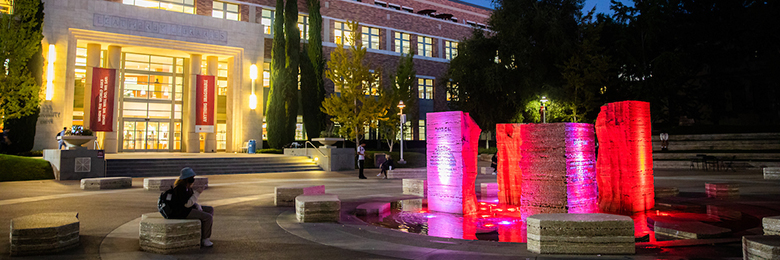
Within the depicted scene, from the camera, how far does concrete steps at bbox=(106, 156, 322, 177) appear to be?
22031mm

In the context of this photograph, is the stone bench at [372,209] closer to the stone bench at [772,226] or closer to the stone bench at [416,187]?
the stone bench at [416,187]

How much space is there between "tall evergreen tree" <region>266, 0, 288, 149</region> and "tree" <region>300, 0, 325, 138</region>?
1.83m

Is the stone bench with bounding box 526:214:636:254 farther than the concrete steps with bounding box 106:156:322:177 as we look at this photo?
No

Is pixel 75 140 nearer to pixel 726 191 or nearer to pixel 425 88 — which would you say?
pixel 726 191

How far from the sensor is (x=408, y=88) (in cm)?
4047

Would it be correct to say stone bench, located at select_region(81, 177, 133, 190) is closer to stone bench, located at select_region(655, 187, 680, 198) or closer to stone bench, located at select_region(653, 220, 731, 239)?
stone bench, located at select_region(653, 220, 731, 239)

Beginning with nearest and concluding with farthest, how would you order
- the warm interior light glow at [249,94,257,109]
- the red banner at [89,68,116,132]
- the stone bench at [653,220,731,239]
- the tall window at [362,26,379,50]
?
the stone bench at [653,220,731,239] < the red banner at [89,68,116,132] < the warm interior light glow at [249,94,257,109] < the tall window at [362,26,379,50]

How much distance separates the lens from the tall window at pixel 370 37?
42934mm

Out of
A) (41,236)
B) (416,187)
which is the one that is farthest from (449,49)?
(41,236)

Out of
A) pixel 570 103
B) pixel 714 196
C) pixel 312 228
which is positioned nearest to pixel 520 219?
pixel 312 228

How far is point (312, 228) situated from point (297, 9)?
31594 mm

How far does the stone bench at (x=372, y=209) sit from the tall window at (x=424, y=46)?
37.2 metres

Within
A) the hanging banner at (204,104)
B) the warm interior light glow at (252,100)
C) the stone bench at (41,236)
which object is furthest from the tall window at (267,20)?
the stone bench at (41,236)

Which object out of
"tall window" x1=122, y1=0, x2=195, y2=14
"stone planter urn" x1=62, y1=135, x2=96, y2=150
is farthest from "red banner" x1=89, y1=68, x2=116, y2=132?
"stone planter urn" x1=62, y1=135, x2=96, y2=150
